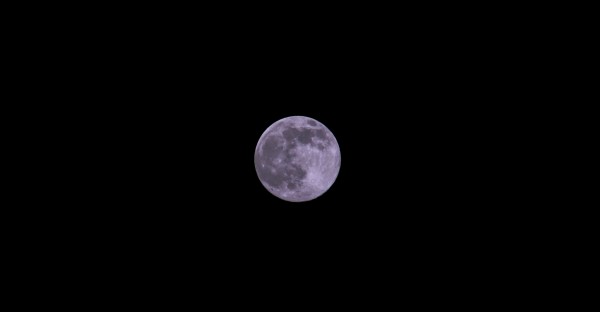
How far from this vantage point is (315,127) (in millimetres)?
6090

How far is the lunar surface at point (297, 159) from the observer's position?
231 inches

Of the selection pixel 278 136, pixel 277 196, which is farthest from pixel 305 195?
pixel 278 136

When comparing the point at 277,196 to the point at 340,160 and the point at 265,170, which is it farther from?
the point at 340,160

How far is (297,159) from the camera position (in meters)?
5.84

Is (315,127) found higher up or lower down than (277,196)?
higher up

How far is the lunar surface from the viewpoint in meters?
5.86

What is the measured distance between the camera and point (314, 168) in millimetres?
5898

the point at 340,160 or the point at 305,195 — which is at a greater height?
the point at 340,160

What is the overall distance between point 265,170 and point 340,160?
1207mm

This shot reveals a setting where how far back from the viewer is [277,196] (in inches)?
244

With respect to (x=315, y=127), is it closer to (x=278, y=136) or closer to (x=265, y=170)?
(x=278, y=136)

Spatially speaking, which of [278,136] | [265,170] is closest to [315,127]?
[278,136]

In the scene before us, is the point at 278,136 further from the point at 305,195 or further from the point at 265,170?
the point at 305,195

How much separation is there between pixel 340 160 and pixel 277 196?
1.15 m
